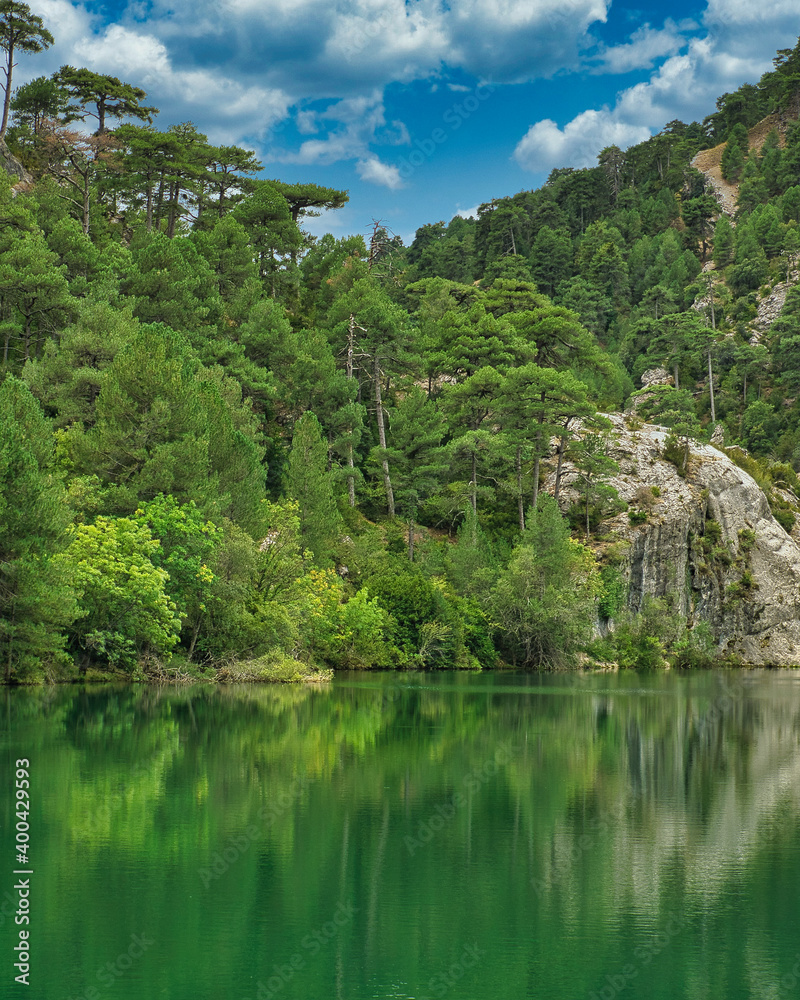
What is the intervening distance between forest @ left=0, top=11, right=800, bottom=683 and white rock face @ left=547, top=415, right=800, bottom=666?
3.52 metres

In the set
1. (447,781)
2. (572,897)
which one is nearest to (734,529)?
(447,781)

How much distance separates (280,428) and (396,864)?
2195 inches

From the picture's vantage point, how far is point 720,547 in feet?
247

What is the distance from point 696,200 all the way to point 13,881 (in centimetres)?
14152

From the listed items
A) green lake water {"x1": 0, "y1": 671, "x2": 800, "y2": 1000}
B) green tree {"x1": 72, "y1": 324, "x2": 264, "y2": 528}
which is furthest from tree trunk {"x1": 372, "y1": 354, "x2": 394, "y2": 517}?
green lake water {"x1": 0, "y1": 671, "x2": 800, "y2": 1000}

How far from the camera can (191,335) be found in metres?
57.0

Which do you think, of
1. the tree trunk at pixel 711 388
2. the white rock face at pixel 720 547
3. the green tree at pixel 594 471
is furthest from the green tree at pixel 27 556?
the tree trunk at pixel 711 388

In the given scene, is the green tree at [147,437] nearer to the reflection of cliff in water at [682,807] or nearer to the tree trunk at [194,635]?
the tree trunk at [194,635]

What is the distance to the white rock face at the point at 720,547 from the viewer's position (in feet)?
239

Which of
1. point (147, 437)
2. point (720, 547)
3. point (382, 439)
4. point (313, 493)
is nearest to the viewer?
point (147, 437)

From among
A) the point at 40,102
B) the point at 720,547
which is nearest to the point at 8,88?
the point at 40,102

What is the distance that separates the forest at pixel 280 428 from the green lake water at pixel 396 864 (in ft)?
47.4

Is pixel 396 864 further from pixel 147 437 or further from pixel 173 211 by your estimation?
pixel 173 211

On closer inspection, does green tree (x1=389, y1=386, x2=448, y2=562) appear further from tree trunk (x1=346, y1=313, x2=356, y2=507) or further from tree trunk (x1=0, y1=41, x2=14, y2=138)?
tree trunk (x1=0, y1=41, x2=14, y2=138)
